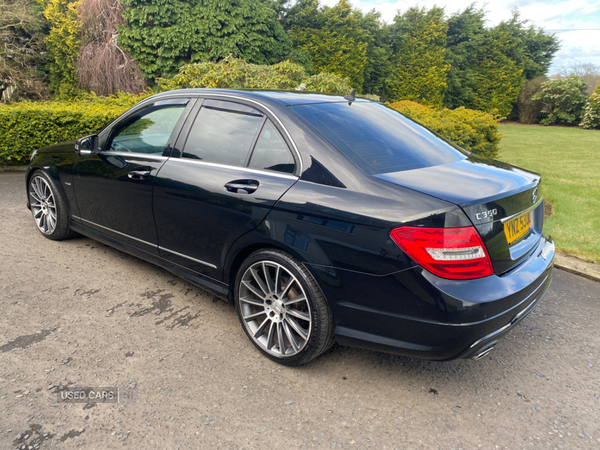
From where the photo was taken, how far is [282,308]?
2.66 metres

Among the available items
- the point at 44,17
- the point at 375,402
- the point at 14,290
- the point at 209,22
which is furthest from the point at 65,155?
the point at 44,17

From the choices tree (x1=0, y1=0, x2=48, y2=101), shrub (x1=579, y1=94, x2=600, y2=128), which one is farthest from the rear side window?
shrub (x1=579, y1=94, x2=600, y2=128)

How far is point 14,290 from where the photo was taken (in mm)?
3547

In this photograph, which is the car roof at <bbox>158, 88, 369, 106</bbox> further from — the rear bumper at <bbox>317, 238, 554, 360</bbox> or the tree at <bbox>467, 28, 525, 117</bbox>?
the tree at <bbox>467, 28, 525, 117</bbox>

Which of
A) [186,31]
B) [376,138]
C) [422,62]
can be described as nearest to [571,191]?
[376,138]

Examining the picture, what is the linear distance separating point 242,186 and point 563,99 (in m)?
33.7

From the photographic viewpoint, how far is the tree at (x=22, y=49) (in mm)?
17172

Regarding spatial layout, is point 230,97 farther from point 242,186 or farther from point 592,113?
point 592,113

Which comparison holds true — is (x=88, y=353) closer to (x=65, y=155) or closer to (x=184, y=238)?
(x=184, y=238)

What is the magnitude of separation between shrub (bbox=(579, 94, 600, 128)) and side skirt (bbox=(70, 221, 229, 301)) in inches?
1285

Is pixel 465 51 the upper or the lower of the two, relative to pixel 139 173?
upper

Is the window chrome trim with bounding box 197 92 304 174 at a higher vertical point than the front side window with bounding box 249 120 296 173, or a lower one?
higher

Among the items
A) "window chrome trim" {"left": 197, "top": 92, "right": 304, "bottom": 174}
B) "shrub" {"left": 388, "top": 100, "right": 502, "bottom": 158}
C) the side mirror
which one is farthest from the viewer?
"shrub" {"left": 388, "top": 100, "right": 502, "bottom": 158}

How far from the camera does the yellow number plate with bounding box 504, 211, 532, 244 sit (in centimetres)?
232
